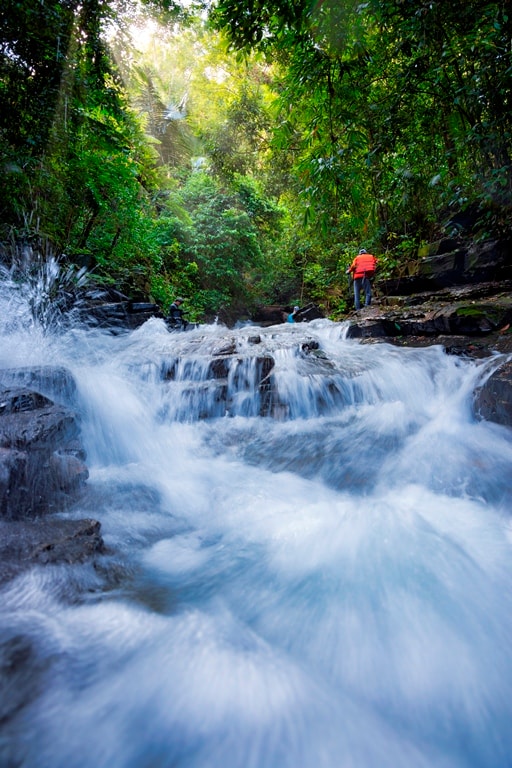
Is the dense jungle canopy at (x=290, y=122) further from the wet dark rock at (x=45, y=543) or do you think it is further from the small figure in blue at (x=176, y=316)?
the wet dark rock at (x=45, y=543)

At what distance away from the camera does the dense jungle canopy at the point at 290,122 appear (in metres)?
3.87

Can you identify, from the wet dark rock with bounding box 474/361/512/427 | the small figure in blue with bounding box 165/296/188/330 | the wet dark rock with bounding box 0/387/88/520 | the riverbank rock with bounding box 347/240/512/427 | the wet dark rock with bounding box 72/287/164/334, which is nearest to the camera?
the wet dark rock with bounding box 0/387/88/520

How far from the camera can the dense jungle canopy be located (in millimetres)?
3869

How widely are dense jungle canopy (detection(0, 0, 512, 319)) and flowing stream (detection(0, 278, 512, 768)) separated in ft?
10.9

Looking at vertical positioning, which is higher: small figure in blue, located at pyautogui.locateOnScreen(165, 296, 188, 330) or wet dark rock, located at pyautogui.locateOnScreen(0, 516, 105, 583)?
small figure in blue, located at pyautogui.locateOnScreen(165, 296, 188, 330)

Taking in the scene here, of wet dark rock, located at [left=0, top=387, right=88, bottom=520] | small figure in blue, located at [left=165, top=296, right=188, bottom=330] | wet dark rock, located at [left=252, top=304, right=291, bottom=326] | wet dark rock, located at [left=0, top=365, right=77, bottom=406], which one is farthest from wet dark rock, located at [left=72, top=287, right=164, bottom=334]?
wet dark rock, located at [left=252, top=304, right=291, bottom=326]

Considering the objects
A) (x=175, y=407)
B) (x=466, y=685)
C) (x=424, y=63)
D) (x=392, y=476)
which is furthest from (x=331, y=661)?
(x=424, y=63)

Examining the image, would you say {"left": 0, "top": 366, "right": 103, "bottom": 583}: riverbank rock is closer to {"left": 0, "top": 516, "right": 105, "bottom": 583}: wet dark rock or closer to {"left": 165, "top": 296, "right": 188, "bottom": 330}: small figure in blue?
{"left": 0, "top": 516, "right": 105, "bottom": 583}: wet dark rock

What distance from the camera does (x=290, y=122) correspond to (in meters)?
5.26

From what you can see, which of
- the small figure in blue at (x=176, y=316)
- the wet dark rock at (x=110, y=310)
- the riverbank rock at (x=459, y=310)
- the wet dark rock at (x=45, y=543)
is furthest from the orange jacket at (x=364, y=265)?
the wet dark rock at (x=45, y=543)

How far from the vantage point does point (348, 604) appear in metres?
1.69

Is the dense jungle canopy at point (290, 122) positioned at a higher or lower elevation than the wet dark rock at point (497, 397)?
higher

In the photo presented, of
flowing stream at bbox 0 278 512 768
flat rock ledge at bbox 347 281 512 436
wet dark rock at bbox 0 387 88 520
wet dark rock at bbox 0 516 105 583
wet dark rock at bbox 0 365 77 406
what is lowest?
flowing stream at bbox 0 278 512 768

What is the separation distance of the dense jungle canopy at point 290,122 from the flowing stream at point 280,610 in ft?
10.9
